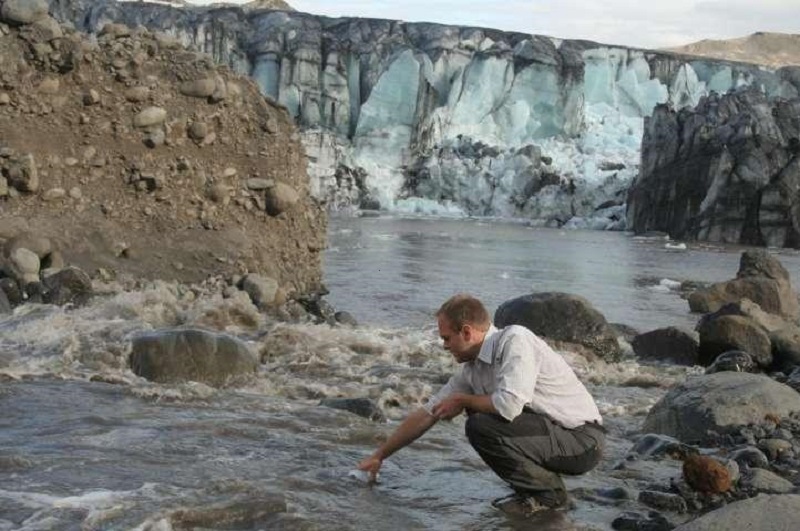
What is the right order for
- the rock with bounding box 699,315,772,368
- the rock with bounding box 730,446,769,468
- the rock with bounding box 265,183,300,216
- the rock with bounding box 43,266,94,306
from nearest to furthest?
the rock with bounding box 730,446,769,468 → the rock with bounding box 43,266,94,306 → the rock with bounding box 699,315,772,368 → the rock with bounding box 265,183,300,216

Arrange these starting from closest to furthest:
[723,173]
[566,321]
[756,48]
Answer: [566,321] < [723,173] < [756,48]

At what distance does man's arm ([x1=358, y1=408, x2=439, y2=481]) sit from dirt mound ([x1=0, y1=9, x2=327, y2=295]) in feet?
20.4

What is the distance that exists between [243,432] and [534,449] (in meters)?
2.02

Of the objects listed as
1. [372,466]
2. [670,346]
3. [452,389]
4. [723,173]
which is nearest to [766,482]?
[452,389]

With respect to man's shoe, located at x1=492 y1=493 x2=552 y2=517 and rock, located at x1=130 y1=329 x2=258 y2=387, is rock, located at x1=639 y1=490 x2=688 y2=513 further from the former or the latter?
rock, located at x1=130 y1=329 x2=258 y2=387

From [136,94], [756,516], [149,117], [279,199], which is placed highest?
[136,94]

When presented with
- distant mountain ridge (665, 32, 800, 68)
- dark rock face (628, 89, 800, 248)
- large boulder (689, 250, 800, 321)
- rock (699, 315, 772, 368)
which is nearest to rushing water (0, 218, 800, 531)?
rock (699, 315, 772, 368)

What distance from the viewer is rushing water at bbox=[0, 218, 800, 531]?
4473 mm

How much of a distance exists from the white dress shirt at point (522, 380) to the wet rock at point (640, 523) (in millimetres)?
476

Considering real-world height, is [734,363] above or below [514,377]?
below

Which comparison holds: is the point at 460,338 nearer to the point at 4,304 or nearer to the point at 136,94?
the point at 4,304

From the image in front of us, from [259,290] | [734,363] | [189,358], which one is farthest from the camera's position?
[259,290]

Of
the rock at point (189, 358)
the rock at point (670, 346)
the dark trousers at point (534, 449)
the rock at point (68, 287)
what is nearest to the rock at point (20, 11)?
the rock at point (68, 287)

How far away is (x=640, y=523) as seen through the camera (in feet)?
14.7
